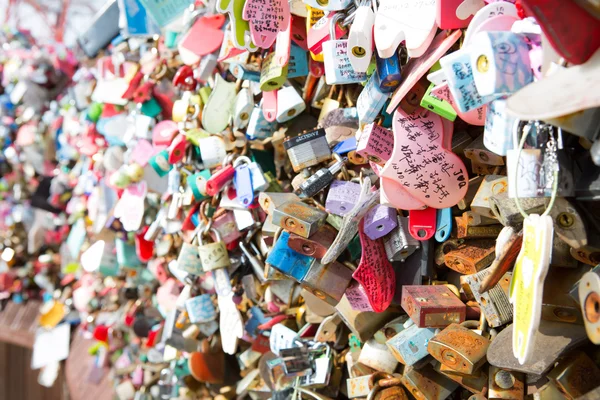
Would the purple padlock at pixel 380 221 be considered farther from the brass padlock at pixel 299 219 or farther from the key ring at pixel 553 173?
the key ring at pixel 553 173

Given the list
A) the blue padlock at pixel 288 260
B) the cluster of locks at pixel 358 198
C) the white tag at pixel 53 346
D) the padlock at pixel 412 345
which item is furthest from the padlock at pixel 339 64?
the white tag at pixel 53 346

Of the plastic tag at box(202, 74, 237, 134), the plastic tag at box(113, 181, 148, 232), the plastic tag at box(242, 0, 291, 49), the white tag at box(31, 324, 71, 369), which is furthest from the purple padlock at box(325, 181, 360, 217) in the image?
the white tag at box(31, 324, 71, 369)

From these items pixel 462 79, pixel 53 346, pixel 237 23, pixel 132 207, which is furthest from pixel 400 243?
pixel 53 346

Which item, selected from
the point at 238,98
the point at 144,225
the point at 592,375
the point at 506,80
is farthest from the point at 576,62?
the point at 144,225

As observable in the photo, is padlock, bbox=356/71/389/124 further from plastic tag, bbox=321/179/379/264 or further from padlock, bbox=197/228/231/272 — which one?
Result: padlock, bbox=197/228/231/272

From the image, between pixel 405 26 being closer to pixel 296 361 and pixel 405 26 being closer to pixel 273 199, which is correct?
pixel 273 199

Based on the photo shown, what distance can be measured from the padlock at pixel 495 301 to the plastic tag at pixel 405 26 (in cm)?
25

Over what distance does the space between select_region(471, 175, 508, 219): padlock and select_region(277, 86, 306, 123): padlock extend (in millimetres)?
310

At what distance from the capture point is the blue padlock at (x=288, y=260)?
68 cm

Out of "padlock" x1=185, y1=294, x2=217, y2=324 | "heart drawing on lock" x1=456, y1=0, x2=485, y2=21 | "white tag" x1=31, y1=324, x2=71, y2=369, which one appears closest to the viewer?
"heart drawing on lock" x1=456, y1=0, x2=485, y2=21

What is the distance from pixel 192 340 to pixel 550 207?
827 millimetres

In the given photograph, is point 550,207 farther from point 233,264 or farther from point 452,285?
point 233,264

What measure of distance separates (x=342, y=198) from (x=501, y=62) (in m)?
0.29

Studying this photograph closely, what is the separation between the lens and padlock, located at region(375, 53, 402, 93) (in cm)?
57
